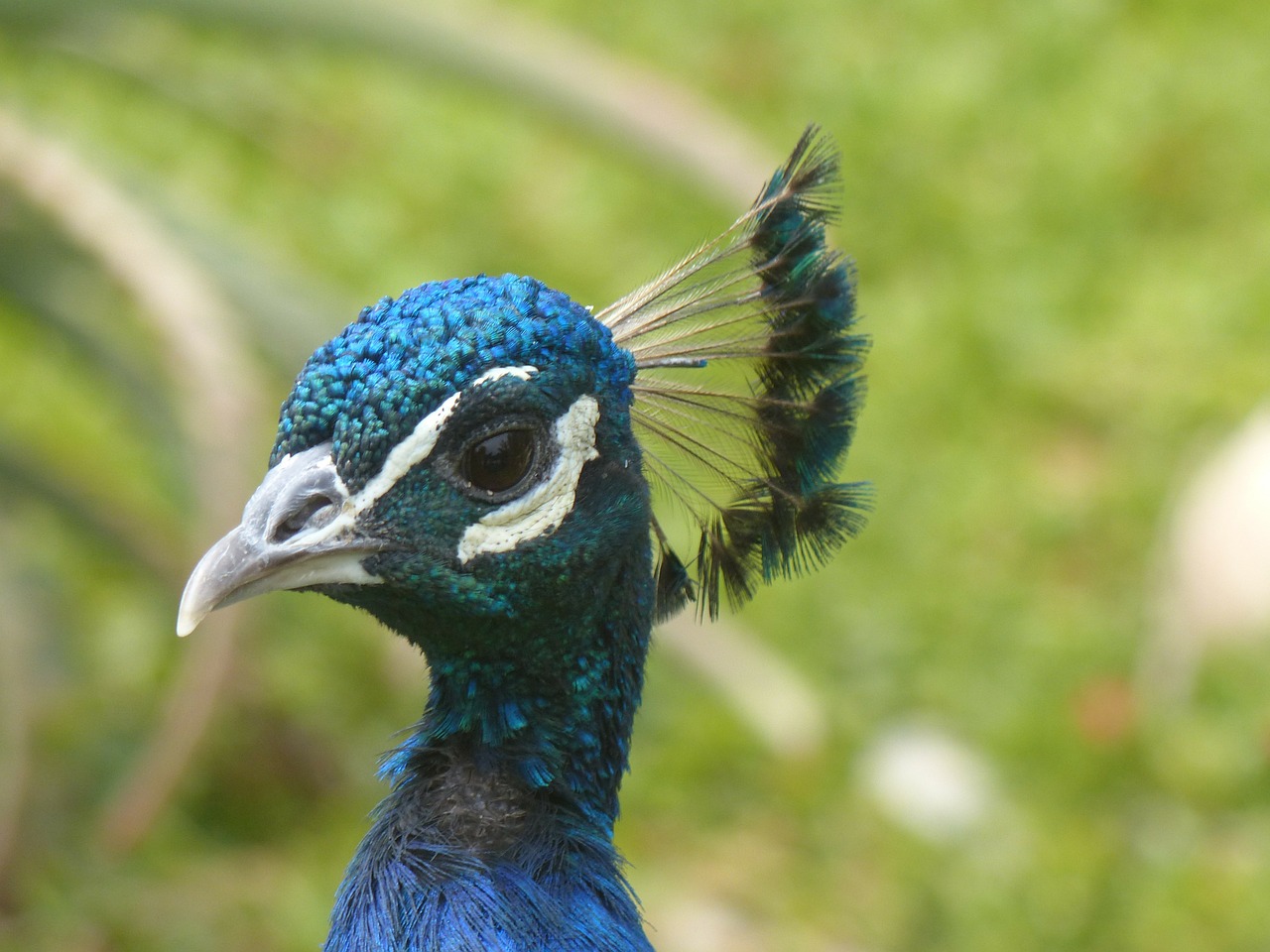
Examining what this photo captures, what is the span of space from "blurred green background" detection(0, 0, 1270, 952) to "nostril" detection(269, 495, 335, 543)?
0.72m

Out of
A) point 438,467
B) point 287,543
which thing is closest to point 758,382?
point 438,467

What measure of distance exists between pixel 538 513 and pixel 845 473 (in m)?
2.04

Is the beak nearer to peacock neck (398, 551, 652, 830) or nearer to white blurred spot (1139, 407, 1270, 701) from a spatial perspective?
peacock neck (398, 551, 652, 830)

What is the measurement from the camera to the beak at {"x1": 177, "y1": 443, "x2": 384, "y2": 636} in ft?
3.46

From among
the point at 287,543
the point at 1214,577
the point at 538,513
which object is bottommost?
the point at 287,543

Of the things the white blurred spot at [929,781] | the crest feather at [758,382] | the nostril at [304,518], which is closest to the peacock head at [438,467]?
the nostril at [304,518]

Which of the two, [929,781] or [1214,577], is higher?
[1214,577]

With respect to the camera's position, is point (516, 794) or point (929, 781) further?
point (929, 781)

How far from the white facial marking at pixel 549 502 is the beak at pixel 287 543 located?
0.25ft

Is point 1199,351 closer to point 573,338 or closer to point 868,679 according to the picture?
point 868,679

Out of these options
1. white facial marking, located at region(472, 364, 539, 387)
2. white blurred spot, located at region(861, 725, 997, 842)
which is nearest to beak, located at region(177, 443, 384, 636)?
white facial marking, located at region(472, 364, 539, 387)

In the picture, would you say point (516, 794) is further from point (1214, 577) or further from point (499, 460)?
point (1214, 577)

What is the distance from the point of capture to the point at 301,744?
2.65 meters

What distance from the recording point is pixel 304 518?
3.53ft
